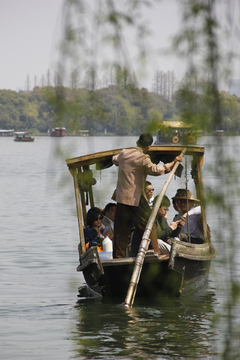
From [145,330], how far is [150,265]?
87 centimetres

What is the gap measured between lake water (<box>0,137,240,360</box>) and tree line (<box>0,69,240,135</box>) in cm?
9

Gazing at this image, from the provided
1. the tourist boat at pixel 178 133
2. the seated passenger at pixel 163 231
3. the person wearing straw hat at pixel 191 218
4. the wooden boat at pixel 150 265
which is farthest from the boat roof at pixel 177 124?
the person wearing straw hat at pixel 191 218

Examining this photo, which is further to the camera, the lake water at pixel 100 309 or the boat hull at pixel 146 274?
the boat hull at pixel 146 274

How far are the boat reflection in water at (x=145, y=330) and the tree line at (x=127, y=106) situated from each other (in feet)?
13.7

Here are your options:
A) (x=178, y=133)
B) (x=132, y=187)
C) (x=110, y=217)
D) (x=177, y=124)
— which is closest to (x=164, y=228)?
(x=110, y=217)

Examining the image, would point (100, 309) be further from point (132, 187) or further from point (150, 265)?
point (132, 187)

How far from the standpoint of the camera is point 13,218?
2023 cm

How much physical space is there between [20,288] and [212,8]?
8462 millimetres

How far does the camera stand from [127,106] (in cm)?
254

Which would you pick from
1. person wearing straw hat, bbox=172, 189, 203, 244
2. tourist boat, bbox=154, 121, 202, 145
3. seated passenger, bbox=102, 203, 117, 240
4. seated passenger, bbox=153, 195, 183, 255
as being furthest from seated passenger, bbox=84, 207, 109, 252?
tourist boat, bbox=154, 121, 202, 145

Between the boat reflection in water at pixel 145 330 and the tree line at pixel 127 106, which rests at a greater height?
the tree line at pixel 127 106

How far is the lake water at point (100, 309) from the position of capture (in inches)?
105

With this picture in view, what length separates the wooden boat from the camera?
743cm

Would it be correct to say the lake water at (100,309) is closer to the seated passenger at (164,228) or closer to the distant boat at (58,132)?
the distant boat at (58,132)
